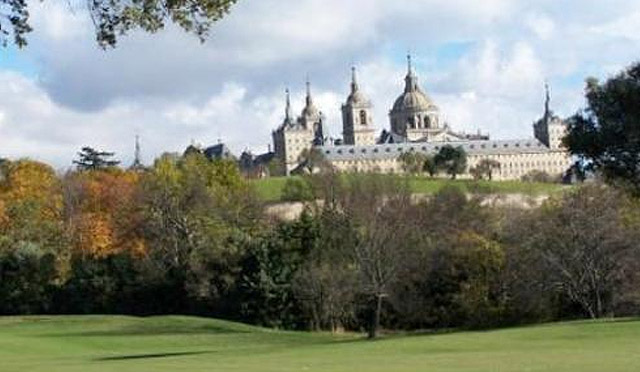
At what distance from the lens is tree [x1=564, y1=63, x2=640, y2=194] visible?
33.2 meters

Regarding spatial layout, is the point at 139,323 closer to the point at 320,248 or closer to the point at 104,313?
the point at 320,248

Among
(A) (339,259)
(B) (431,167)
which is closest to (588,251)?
(A) (339,259)

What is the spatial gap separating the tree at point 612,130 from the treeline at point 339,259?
15.9m

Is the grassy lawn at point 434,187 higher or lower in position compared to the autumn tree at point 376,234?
higher

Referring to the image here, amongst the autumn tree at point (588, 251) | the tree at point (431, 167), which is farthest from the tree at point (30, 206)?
the tree at point (431, 167)

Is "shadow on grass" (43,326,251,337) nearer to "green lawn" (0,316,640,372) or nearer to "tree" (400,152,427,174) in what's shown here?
"green lawn" (0,316,640,372)

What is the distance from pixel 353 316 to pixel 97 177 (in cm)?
4333

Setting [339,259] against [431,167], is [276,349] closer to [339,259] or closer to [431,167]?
[339,259]

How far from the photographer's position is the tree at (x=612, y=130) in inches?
1307

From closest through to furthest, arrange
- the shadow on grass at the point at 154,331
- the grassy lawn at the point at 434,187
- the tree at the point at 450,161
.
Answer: the shadow on grass at the point at 154,331
the grassy lawn at the point at 434,187
the tree at the point at 450,161

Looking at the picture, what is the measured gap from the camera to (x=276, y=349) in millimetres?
36500

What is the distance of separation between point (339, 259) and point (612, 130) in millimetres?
22390

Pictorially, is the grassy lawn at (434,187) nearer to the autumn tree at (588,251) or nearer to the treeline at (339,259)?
the treeline at (339,259)

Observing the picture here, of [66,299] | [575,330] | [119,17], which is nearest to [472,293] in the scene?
[575,330]
